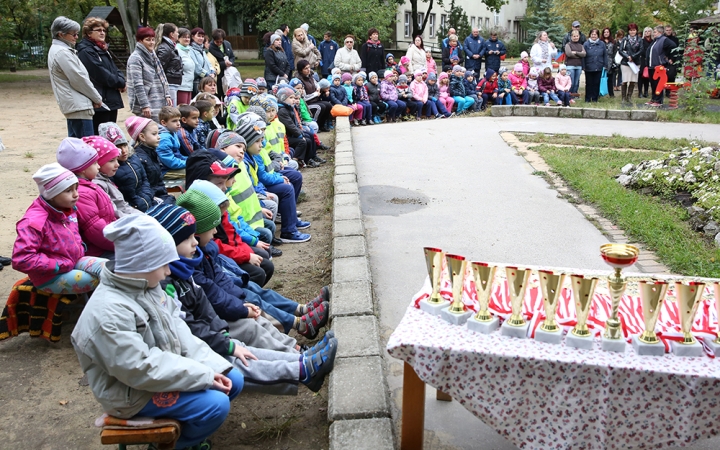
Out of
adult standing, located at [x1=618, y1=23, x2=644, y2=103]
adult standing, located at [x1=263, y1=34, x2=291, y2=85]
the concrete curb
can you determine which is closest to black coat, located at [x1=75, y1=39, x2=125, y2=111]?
the concrete curb

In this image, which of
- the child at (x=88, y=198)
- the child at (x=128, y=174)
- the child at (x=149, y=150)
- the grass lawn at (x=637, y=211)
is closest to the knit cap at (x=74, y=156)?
the child at (x=88, y=198)

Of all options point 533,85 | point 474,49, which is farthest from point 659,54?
point 474,49

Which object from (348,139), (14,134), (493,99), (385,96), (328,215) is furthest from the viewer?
(493,99)

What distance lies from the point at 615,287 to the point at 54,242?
3.47 metres

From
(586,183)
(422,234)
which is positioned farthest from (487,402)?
(586,183)

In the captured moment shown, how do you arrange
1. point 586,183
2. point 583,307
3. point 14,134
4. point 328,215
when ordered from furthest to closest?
point 14,134, point 586,183, point 328,215, point 583,307

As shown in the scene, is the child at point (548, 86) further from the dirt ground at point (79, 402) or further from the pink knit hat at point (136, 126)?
the pink knit hat at point (136, 126)

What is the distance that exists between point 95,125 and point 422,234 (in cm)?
476

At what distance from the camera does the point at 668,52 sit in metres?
18.3

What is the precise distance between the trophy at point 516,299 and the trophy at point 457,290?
0.20 meters

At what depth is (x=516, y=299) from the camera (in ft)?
9.31

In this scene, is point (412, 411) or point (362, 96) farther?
point (362, 96)

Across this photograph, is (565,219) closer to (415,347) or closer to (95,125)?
(415,347)

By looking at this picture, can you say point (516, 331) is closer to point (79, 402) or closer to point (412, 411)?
point (412, 411)
